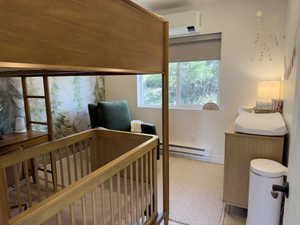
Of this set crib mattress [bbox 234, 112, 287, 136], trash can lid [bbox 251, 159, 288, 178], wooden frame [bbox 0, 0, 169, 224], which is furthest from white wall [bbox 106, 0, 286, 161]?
wooden frame [bbox 0, 0, 169, 224]

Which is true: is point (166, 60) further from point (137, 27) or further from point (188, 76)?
point (188, 76)

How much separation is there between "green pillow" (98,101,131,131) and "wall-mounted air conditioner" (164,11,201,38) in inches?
57.8

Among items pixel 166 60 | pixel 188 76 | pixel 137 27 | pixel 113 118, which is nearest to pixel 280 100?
pixel 188 76

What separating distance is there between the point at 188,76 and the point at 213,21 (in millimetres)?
887

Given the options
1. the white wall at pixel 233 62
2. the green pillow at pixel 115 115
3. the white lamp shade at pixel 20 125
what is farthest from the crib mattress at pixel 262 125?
the white lamp shade at pixel 20 125

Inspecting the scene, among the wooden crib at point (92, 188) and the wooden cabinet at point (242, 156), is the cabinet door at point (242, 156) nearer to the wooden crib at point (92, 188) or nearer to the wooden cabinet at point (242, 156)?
the wooden cabinet at point (242, 156)

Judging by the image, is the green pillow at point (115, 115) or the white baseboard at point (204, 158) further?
the white baseboard at point (204, 158)

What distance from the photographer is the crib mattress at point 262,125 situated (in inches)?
68.1

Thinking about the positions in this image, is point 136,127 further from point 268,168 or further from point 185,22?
point 268,168

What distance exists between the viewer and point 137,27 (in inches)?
45.2

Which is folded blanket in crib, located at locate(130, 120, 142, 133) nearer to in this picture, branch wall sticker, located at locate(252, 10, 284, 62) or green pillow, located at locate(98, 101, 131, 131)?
green pillow, located at locate(98, 101, 131, 131)

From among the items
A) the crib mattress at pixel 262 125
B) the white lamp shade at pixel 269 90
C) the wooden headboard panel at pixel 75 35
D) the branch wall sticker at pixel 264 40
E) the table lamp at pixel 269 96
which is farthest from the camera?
the branch wall sticker at pixel 264 40

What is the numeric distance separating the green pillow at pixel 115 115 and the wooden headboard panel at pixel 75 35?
6.53 ft

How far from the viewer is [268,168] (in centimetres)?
161
